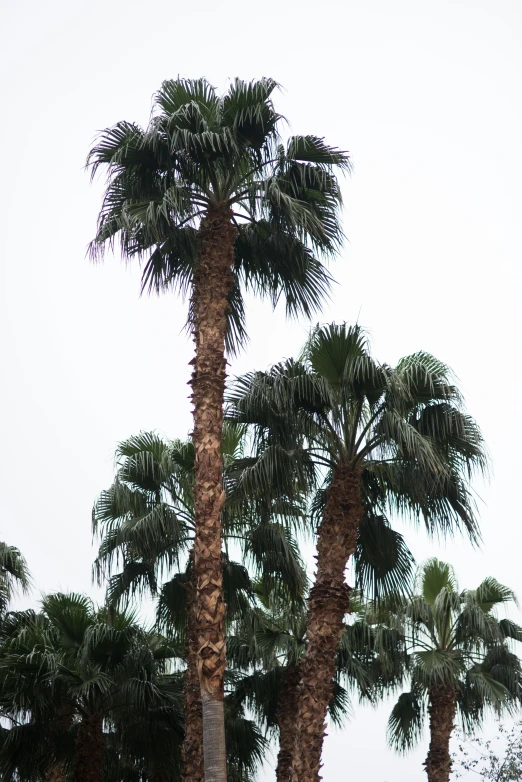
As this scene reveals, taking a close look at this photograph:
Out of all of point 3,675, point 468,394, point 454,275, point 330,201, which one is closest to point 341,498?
point 468,394

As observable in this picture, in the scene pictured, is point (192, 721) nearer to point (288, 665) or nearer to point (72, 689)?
point (72, 689)

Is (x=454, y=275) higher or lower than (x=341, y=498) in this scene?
higher

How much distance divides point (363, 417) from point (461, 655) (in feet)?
24.6

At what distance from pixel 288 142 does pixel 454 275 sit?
17668cm

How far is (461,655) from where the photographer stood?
1817 centimetres

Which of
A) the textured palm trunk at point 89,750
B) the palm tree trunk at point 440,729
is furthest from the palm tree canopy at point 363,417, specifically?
the palm tree trunk at point 440,729

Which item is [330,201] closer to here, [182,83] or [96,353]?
[182,83]

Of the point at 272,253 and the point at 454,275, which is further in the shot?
the point at 454,275

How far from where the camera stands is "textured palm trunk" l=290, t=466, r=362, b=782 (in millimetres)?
11133

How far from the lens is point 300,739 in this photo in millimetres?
11141

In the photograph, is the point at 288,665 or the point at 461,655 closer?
the point at 288,665

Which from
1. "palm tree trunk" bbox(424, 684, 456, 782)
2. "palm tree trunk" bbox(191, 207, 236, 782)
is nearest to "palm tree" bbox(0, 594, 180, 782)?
"palm tree trunk" bbox(191, 207, 236, 782)

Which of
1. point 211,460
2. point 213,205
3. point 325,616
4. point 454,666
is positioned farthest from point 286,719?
point 213,205

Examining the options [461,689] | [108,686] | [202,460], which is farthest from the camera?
[461,689]
